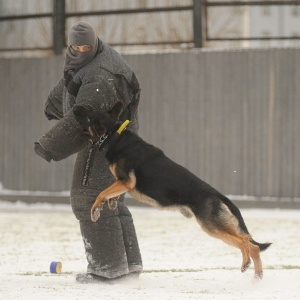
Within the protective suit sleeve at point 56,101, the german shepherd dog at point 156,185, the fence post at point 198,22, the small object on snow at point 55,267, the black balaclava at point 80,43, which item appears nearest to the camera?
the german shepherd dog at point 156,185

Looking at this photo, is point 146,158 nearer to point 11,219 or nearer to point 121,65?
point 121,65

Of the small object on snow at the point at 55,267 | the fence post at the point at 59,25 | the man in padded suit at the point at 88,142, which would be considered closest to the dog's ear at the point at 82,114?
the man in padded suit at the point at 88,142

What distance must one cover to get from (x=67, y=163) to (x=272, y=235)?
536 cm

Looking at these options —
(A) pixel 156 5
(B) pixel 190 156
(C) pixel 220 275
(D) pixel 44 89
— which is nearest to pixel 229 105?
(B) pixel 190 156

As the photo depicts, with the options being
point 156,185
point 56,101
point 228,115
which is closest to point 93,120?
point 156,185

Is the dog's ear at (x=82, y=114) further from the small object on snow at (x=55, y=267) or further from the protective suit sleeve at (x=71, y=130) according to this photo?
the small object on snow at (x=55, y=267)

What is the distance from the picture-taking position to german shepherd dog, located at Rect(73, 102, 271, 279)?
7066 mm

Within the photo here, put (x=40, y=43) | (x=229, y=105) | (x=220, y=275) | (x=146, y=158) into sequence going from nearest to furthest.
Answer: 1. (x=146, y=158)
2. (x=220, y=275)
3. (x=229, y=105)
4. (x=40, y=43)

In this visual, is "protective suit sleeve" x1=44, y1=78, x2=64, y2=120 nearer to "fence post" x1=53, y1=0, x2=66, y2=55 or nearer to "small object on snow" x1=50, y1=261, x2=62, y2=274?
"small object on snow" x1=50, y1=261, x2=62, y2=274

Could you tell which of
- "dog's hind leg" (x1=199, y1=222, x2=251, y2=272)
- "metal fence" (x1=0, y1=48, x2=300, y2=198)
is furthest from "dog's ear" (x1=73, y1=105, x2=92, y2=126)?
"metal fence" (x1=0, y1=48, x2=300, y2=198)

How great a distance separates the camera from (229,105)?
15633 millimetres

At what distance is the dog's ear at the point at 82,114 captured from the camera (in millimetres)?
7148

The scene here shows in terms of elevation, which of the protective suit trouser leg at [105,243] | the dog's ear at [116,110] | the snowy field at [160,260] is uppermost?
the dog's ear at [116,110]

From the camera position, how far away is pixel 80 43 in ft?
Result: 24.4
